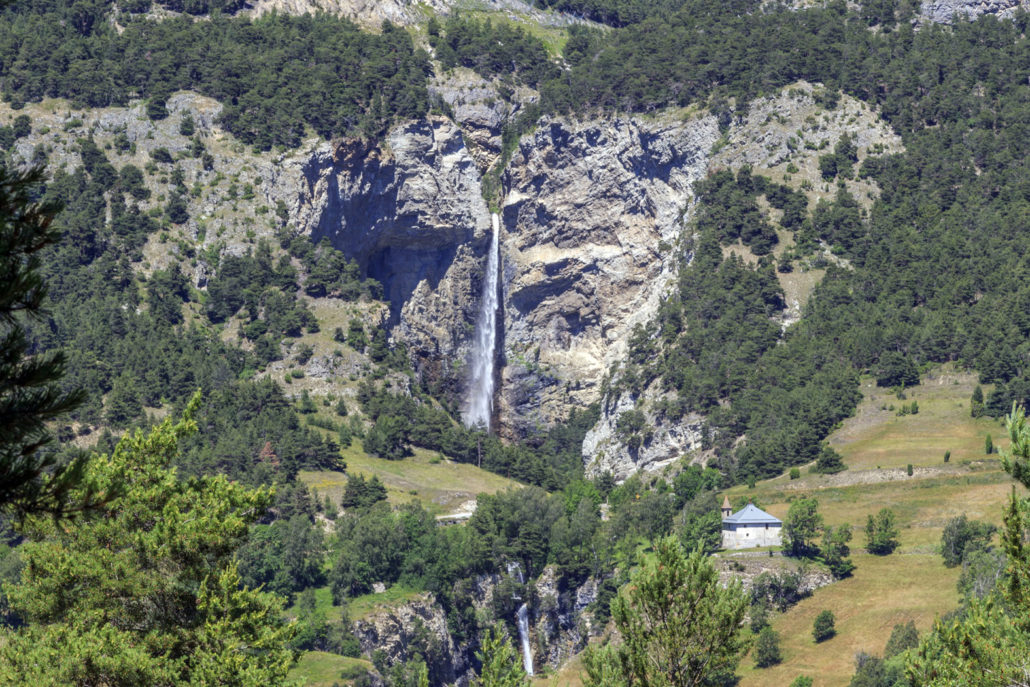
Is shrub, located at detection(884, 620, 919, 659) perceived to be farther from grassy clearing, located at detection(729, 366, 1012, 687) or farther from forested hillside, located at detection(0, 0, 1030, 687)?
forested hillside, located at detection(0, 0, 1030, 687)

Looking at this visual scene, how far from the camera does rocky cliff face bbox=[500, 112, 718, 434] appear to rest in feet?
594

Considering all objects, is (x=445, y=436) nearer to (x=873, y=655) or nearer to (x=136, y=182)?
(x=136, y=182)

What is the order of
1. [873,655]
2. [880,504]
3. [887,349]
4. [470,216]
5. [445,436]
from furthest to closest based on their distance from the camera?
[470,216] → [445,436] → [887,349] → [880,504] → [873,655]

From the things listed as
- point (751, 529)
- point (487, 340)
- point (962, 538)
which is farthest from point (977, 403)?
point (487, 340)

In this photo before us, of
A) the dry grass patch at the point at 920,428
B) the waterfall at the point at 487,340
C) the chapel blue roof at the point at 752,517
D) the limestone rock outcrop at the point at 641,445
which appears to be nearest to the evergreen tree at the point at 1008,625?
the chapel blue roof at the point at 752,517

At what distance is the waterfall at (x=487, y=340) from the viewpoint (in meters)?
188

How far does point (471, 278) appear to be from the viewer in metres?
188

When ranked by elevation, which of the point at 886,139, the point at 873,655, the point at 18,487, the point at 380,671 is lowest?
the point at 380,671

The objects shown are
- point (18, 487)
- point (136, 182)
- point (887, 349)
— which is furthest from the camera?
point (136, 182)

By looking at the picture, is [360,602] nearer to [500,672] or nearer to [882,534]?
[882,534]

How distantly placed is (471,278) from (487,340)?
10.0 m

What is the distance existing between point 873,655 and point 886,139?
10444 cm

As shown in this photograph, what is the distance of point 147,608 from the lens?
38719 mm

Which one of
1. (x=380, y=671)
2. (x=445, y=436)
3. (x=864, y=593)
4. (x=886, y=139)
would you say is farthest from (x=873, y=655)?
(x=886, y=139)
